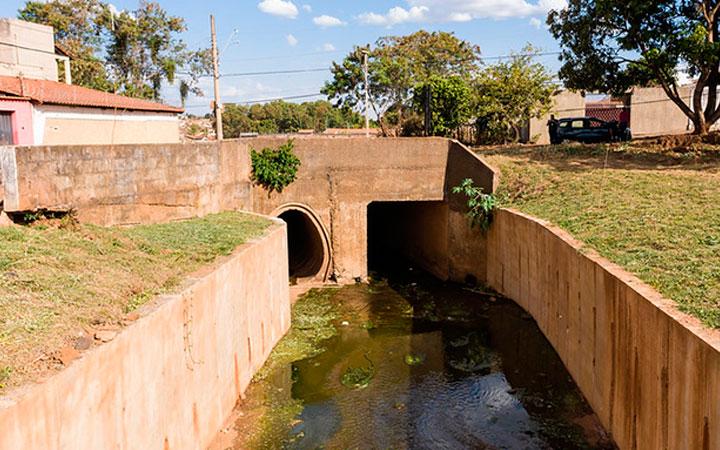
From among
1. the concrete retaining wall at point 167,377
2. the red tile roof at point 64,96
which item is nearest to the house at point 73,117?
the red tile roof at point 64,96

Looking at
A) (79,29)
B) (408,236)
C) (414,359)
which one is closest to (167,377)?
(414,359)

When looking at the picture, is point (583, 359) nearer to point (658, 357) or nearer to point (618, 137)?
point (658, 357)

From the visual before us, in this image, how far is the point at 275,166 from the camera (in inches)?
758

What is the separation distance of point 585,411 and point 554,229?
4.28 metres

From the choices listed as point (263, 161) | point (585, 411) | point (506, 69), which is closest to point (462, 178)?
point (263, 161)

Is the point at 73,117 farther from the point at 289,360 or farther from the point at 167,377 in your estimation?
the point at 167,377

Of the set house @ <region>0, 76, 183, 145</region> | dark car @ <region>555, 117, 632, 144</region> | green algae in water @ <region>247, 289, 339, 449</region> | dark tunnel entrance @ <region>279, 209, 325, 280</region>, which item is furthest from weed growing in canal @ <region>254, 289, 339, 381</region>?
dark car @ <region>555, 117, 632, 144</region>

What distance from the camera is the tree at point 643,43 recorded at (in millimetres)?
17066

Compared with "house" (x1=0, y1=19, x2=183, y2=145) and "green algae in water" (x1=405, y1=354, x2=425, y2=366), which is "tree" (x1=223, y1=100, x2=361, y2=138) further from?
"green algae in water" (x1=405, y1=354, x2=425, y2=366)

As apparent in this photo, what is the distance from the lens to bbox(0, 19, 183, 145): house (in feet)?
52.9

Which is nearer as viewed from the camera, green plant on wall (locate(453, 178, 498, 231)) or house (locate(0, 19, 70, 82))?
green plant on wall (locate(453, 178, 498, 231))

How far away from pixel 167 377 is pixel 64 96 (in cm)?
1307

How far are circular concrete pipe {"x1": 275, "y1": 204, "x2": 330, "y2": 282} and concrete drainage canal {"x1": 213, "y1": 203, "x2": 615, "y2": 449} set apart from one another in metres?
1.41

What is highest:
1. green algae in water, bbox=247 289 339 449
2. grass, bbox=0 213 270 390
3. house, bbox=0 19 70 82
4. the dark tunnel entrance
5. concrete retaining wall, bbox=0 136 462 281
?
house, bbox=0 19 70 82
